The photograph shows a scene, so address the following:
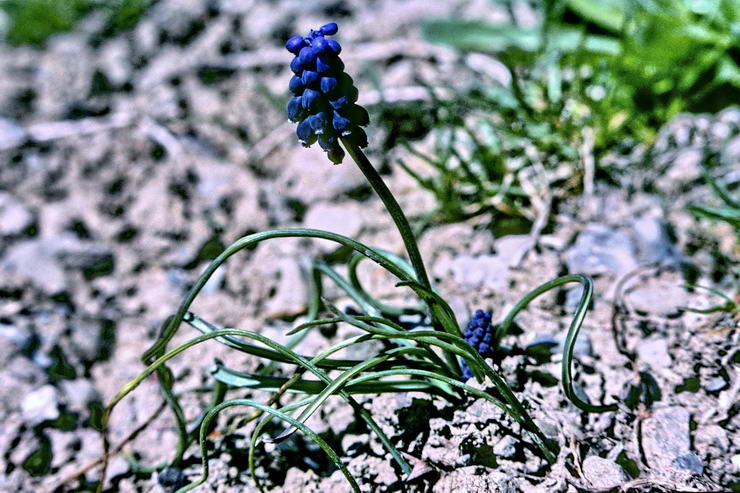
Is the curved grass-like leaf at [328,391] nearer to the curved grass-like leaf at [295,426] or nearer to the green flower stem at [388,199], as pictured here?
the curved grass-like leaf at [295,426]

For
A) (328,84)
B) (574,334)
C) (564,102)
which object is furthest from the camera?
(564,102)

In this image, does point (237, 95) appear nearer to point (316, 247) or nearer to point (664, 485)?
point (316, 247)

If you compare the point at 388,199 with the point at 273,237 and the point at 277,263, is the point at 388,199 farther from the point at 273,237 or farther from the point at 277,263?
the point at 277,263

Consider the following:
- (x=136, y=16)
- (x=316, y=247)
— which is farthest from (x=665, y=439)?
(x=136, y=16)

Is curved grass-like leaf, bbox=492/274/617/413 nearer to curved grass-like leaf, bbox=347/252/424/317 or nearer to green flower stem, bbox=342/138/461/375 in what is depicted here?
green flower stem, bbox=342/138/461/375

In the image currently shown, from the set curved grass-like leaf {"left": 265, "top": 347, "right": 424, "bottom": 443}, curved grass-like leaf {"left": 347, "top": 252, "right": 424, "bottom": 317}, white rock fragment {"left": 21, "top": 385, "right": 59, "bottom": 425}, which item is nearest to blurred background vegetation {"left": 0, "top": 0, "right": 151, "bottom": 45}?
white rock fragment {"left": 21, "top": 385, "right": 59, "bottom": 425}

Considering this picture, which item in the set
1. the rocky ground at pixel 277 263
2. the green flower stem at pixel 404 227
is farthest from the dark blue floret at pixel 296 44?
the rocky ground at pixel 277 263

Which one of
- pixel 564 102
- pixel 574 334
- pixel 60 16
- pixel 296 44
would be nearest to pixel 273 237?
→ pixel 296 44
